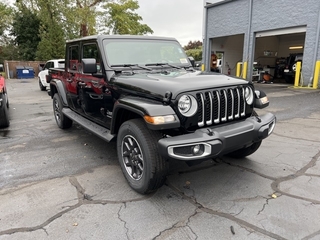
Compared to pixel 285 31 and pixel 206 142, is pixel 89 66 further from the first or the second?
pixel 285 31

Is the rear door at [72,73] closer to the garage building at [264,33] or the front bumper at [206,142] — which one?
the front bumper at [206,142]

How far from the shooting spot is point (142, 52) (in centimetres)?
405

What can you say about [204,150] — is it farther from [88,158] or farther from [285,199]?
[88,158]

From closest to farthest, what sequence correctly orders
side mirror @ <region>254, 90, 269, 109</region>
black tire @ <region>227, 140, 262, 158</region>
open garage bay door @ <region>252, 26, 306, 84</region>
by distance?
side mirror @ <region>254, 90, 269, 109</region> → black tire @ <region>227, 140, 262, 158</region> → open garage bay door @ <region>252, 26, 306, 84</region>

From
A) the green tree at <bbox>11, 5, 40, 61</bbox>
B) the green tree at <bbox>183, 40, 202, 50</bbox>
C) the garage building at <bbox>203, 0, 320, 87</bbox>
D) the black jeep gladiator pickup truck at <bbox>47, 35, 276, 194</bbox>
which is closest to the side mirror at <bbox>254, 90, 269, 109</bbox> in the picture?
the black jeep gladiator pickup truck at <bbox>47, 35, 276, 194</bbox>

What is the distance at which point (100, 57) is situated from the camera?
3.79 m

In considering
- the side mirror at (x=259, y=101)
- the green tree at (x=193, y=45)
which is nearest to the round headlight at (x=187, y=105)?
the side mirror at (x=259, y=101)

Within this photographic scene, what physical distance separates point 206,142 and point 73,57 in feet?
11.8

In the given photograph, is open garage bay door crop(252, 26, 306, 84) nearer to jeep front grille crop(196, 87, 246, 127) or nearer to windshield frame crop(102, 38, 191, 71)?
windshield frame crop(102, 38, 191, 71)

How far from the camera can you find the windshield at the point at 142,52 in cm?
382

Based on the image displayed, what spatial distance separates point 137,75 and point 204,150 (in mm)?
1480

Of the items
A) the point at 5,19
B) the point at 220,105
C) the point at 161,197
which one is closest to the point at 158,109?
the point at 220,105

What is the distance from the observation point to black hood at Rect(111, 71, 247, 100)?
2725mm

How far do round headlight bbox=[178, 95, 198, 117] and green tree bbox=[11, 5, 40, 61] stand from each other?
2908cm
